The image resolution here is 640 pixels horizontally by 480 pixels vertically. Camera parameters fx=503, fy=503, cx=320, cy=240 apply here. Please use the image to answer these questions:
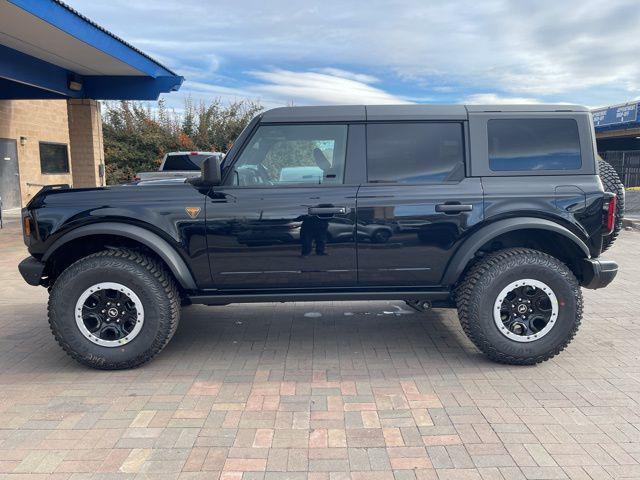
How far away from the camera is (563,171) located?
3.89 m

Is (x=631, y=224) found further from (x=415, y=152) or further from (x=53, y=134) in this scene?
(x=53, y=134)

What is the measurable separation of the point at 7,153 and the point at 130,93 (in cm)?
475

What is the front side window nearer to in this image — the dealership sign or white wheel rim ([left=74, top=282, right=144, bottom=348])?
white wheel rim ([left=74, top=282, right=144, bottom=348])

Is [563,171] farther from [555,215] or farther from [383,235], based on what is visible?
[383,235]

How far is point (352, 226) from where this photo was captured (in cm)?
380

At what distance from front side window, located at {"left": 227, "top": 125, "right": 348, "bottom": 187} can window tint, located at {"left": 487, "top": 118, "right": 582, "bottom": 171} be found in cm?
119

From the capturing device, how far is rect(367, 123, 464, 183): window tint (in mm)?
3906

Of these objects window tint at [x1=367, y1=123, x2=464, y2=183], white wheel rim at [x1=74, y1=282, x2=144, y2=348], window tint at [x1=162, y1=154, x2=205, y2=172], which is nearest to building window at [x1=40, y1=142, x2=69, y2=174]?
window tint at [x1=162, y1=154, x2=205, y2=172]

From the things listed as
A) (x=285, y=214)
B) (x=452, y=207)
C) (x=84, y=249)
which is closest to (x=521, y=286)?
(x=452, y=207)

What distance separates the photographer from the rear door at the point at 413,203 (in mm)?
3807

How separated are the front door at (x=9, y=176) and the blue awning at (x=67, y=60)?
2.24m

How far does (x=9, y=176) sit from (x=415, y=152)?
14.7 meters

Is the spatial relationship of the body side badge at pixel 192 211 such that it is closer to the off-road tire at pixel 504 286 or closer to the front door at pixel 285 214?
the front door at pixel 285 214

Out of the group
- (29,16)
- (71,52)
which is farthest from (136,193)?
(71,52)
